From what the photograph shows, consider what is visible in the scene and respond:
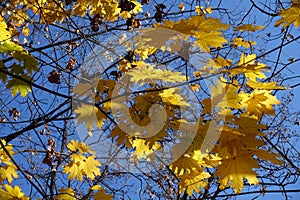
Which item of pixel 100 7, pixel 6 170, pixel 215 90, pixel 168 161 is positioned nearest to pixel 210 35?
pixel 215 90

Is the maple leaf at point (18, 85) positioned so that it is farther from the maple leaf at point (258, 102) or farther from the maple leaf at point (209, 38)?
the maple leaf at point (258, 102)

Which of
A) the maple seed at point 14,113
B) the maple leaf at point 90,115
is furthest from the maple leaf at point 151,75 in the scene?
the maple seed at point 14,113

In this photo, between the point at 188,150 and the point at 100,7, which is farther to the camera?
the point at 100,7

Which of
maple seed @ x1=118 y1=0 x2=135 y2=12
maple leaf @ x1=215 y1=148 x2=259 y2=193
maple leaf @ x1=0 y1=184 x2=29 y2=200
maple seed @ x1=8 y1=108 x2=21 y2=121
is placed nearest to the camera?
maple leaf @ x1=215 y1=148 x2=259 y2=193

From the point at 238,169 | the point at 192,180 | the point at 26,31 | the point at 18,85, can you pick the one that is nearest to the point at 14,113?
the point at 26,31

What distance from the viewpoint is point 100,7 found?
7.63 ft

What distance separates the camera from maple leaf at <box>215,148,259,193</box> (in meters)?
1.28

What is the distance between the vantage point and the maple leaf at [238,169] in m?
1.28

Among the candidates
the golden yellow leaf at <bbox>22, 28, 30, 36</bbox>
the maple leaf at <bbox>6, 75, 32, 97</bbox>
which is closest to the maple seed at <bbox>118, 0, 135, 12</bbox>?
the maple leaf at <bbox>6, 75, 32, 97</bbox>

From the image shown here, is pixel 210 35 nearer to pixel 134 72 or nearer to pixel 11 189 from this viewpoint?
pixel 134 72

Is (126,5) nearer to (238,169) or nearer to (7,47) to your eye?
(7,47)

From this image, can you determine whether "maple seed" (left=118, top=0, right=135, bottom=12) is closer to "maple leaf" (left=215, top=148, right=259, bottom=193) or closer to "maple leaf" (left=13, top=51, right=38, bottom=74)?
"maple leaf" (left=13, top=51, right=38, bottom=74)

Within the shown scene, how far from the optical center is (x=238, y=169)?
51.7 inches

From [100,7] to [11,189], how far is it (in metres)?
1.26
